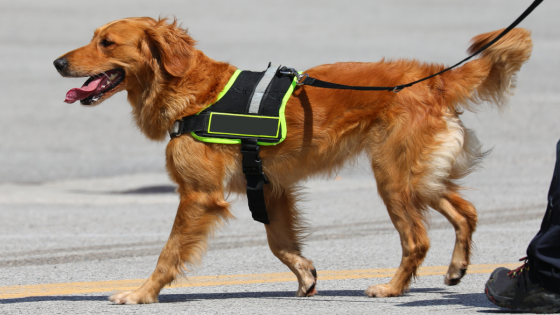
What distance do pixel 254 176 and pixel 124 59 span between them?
1.25 meters

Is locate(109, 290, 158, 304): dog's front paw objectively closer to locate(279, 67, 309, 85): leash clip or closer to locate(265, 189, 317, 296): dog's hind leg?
locate(265, 189, 317, 296): dog's hind leg

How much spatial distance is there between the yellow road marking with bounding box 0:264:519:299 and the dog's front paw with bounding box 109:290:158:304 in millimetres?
305

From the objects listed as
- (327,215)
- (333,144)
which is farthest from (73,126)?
(333,144)

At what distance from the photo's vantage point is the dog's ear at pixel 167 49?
16.1ft

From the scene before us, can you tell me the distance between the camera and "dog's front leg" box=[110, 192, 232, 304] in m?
4.72

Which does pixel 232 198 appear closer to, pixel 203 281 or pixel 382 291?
pixel 203 281

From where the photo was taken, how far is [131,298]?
467cm

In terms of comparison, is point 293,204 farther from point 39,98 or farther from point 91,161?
point 39,98

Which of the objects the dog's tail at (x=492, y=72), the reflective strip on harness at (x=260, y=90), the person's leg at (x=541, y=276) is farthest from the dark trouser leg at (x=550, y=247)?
the reflective strip on harness at (x=260, y=90)

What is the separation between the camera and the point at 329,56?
22.6m

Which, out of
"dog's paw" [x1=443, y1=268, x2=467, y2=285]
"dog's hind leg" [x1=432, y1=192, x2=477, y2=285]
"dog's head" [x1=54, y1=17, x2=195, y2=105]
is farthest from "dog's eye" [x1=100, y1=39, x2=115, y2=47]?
"dog's paw" [x1=443, y1=268, x2=467, y2=285]

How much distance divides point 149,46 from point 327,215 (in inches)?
177

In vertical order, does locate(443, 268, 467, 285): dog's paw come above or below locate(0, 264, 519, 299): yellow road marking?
above

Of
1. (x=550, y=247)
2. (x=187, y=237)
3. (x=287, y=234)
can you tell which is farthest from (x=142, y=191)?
(x=550, y=247)
